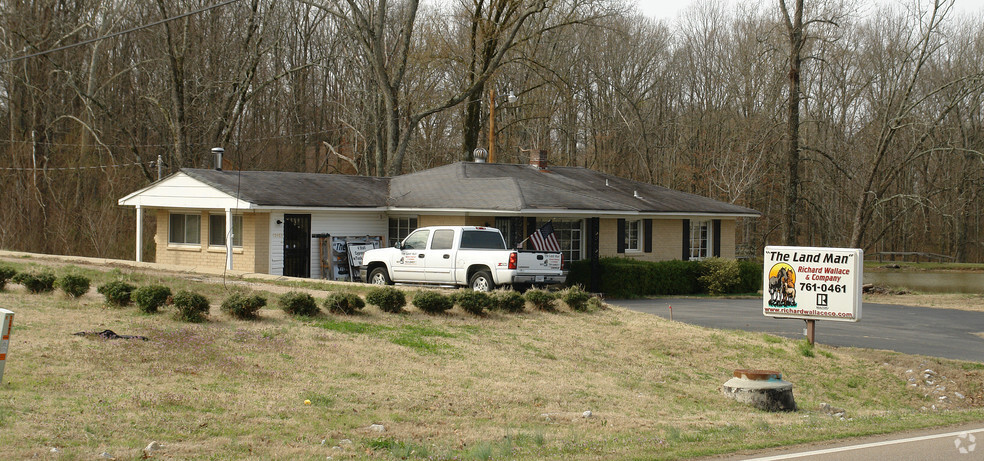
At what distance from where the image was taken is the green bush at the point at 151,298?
15827mm

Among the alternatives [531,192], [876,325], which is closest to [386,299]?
[531,192]

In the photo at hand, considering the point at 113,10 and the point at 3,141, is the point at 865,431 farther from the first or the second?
the point at 3,141

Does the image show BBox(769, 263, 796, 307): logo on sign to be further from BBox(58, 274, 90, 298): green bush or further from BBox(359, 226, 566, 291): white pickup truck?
BBox(58, 274, 90, 298): green bush

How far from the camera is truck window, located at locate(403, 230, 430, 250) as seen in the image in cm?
2389

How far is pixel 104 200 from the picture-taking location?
3900cm

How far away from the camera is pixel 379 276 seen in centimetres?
2473

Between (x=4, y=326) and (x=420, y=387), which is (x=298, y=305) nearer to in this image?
(x=420, y=387)

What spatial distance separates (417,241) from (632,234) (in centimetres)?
1013

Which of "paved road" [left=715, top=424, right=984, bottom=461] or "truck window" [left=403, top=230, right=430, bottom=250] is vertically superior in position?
"truck window" [left=403, top=230, right=430, bottom=250]

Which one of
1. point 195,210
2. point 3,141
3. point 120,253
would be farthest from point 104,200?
point 195,210

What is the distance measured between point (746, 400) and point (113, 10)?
38.3 meters

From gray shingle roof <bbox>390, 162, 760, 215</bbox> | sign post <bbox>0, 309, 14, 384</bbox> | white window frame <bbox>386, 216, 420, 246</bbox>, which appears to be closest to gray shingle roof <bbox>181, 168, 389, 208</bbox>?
white window frame <bbox>386, 216, 420, 246</bbox>

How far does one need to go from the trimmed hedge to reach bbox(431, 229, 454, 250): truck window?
5.87 meters

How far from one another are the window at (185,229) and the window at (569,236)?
11.2 m
